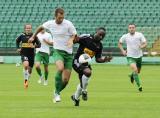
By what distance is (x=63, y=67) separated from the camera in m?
16.2

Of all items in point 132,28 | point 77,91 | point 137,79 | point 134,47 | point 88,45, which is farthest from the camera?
point 134,47

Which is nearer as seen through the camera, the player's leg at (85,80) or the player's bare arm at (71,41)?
the player's leg at (85,80)

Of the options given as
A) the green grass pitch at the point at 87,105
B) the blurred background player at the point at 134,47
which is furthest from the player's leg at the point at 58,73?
the blurred background player at the point at 134,47

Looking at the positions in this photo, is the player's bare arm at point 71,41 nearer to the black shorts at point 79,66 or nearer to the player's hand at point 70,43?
the player's hand at point 70,43

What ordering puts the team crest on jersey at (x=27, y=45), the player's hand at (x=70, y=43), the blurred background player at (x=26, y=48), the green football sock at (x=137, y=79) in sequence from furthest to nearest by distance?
the team crest on jersey at (x=27, y=45) < the blurred background player at (x=26, y=48) < the green football sock at (x=137, y=79) < the player's hand at (x=70, y=43)

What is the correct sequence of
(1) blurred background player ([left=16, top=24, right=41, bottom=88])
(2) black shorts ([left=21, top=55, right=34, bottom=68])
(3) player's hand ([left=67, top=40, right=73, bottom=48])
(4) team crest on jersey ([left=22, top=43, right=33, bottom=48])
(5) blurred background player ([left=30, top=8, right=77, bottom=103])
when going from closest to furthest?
(3) player's hand ([left=67, top=40, right=73, bottom=48])
(5) blurred background player ([left=30, top=8, right=77, bottom=103])
(1) blurred background player ([left=16, top=24, right=41, bottom=88])
(2) black shorts ([left=21, top=55, right=34, bottom=68])
(4) team crest on jersey ([left=22, top=43, right=33, bottom=48])

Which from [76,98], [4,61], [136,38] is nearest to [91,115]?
[76,98]

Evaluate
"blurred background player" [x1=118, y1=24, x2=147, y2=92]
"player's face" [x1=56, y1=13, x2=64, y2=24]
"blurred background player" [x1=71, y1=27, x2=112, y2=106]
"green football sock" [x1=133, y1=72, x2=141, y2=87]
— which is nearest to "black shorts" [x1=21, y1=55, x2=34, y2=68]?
"blurred background player" [x1=118, y1=24, x2=147, y2=92]

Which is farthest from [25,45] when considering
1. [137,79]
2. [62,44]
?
[62,44]

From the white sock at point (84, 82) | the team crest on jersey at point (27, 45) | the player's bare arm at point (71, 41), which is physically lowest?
the white sock at point (84, 82)

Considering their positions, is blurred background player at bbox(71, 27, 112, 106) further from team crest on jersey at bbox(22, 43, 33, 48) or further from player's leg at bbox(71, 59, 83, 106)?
team crest on jersey at bbox(22, 43, 33, 48)

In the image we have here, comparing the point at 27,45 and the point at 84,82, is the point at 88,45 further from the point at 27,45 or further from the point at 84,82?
the point at 27,45

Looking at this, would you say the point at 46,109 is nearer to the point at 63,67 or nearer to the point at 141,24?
the point at 63,67

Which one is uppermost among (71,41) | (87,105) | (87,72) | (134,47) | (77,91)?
(71,41)
